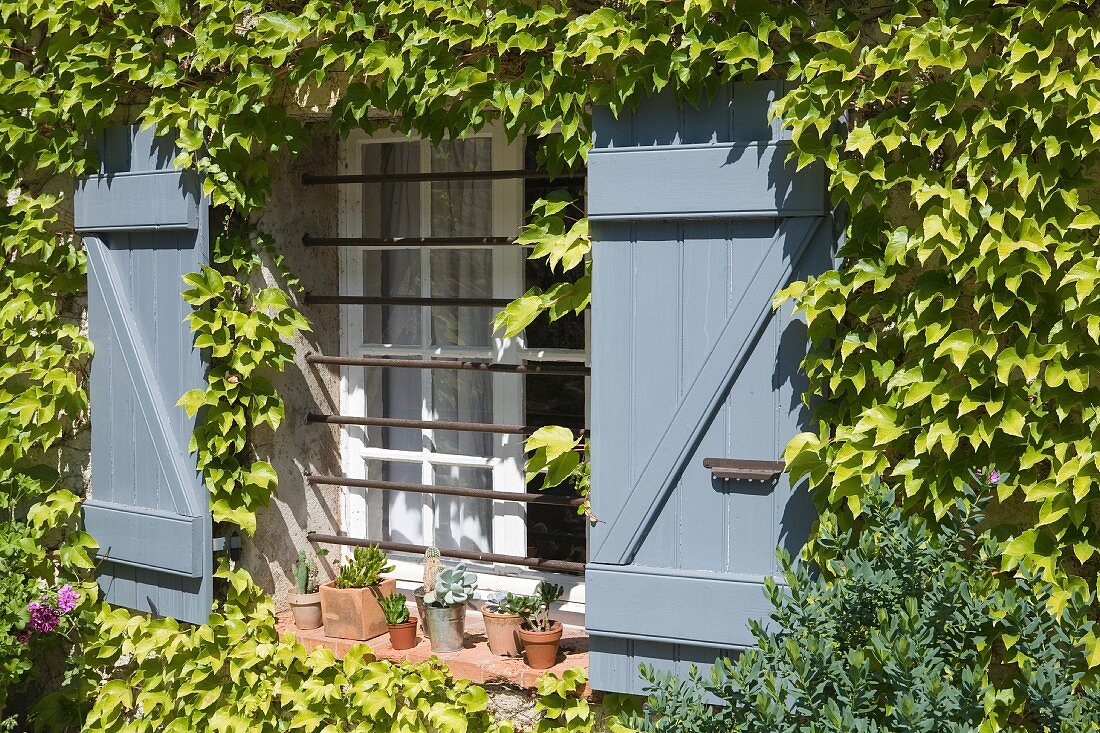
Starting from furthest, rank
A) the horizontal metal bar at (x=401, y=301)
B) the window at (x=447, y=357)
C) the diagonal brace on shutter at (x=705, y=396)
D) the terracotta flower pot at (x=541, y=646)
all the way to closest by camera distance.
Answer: the window at (x=447, y=357)
the horizontal metal bar at (x=401, y=301)
the terracotta flower pot at (x=541, y=646)
the diagonal brace on shutter at (x=705, y=396)

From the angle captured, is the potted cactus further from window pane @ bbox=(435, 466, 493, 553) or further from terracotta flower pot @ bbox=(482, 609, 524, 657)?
window pane @ bbox=(435, 466, 493, 553)

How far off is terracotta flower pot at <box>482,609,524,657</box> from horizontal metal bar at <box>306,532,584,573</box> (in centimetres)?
21

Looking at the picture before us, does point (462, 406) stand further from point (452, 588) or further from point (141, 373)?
point (141, 373)

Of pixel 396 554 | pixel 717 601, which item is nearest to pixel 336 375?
pixel 396 554

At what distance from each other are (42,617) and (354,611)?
3.73 feet

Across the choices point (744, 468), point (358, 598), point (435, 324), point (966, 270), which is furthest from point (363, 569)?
point (966, 270)

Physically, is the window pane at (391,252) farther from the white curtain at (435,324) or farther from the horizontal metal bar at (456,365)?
the horizontal metal bar at (456,365)

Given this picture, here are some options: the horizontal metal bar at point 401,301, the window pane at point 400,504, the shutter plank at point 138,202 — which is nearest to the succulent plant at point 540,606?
the window pane at point 400,504

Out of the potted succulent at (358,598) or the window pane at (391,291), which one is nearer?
the potted succulent at (358,598)

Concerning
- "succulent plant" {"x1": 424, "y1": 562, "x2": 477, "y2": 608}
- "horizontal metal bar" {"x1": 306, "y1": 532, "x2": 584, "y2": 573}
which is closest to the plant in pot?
"succulent plant" {"x1": 424, "y1": 562, "x2": 477, "y2": 608}

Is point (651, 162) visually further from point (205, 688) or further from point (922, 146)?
point (205, 688)

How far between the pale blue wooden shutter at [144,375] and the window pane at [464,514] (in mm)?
801

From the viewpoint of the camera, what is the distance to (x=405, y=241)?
3.79 m

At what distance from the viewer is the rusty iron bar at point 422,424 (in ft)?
11.7
